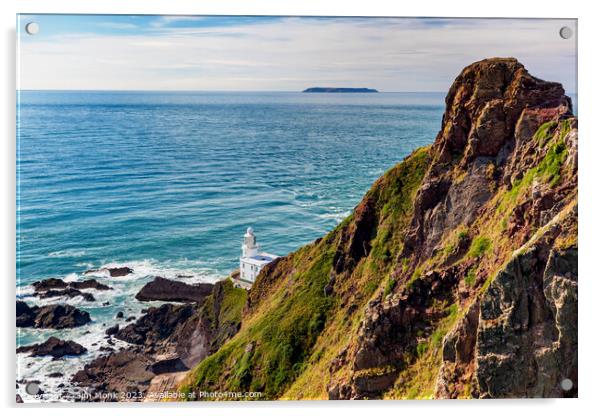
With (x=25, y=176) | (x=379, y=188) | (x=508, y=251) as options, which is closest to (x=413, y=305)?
(x=508, y=251)

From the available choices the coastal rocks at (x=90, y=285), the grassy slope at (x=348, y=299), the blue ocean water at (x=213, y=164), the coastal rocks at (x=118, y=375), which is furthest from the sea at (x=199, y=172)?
the grassy slope at (x=348, y=299)

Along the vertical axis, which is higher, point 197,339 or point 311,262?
point 311,262

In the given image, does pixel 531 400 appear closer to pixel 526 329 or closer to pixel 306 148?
pixel 526 329

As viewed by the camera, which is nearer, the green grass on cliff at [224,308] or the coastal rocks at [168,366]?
the coastal rocks at [168,366]

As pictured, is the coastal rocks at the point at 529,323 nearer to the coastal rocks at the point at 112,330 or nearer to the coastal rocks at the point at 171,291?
the coastal rocks at the point at 171,291

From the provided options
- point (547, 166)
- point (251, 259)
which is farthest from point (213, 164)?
point (547, 166)

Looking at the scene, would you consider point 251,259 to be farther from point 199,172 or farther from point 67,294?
point 67,294

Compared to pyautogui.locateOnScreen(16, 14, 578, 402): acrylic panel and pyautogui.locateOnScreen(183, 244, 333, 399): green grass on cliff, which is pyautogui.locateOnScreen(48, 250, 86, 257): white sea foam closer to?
pyautogui.locateOnScreen(16, 14, 578, 402): acrylic panel
